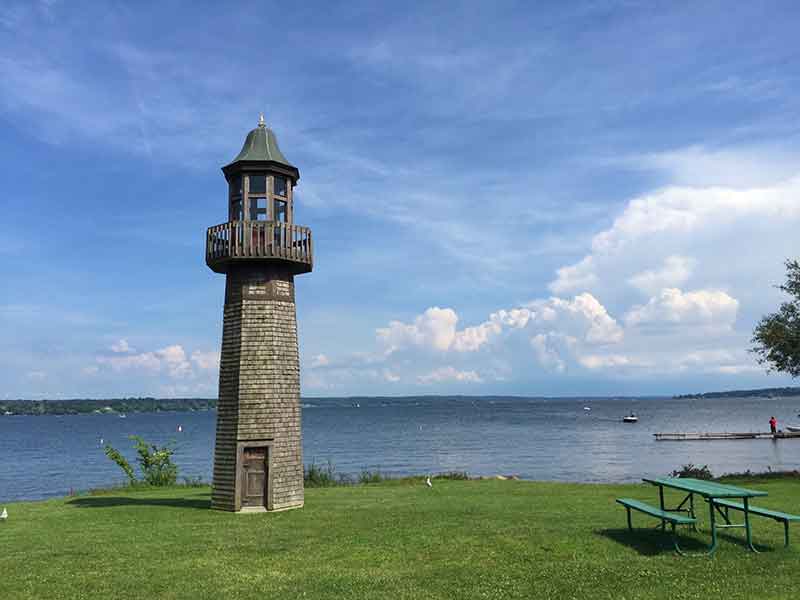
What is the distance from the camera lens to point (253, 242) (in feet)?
69.6

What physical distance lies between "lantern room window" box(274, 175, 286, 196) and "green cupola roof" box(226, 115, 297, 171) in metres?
0.50

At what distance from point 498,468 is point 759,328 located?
25763 mm

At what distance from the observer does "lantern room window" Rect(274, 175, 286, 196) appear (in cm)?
2227

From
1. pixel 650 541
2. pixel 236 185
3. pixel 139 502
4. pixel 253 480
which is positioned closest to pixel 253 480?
pixel 253 480

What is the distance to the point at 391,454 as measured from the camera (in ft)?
225

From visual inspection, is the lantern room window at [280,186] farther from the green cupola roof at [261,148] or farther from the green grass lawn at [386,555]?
the green grass lawn at [386,555]

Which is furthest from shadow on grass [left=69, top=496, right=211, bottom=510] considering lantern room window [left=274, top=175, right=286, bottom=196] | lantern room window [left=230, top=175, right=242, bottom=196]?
lantern room window [left=274, top=175, right=286, bottom=196]

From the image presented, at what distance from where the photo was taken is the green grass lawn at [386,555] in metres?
11.3

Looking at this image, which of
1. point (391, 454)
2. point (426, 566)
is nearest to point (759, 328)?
point (426, 566)

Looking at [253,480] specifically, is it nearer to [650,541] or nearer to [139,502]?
[139,502]

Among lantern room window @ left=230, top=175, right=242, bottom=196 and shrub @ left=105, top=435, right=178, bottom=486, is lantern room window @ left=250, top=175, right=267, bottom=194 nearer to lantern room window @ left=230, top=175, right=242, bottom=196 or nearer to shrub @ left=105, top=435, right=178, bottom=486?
lantern room window @ left=230, top=175, right=242, bottom=196

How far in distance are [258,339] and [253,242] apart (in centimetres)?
308

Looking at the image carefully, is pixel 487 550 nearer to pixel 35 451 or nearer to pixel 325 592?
pixel 325 592

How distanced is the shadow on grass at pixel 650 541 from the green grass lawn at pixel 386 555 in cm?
6
